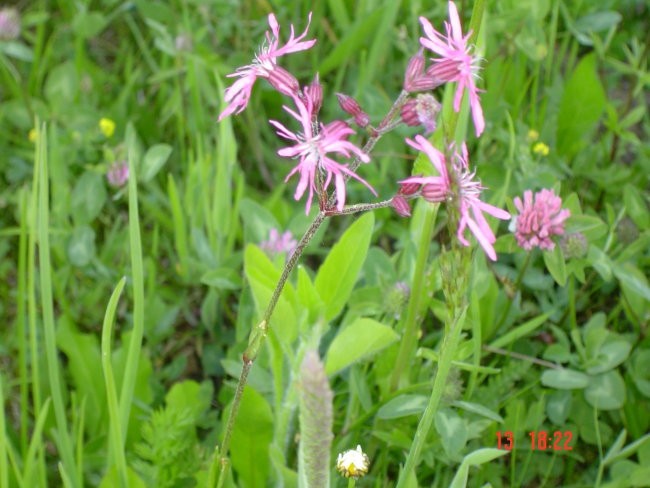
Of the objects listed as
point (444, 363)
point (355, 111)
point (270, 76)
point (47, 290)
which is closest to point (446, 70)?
point (355, 111)

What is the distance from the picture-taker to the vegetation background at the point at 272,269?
A: 163cm

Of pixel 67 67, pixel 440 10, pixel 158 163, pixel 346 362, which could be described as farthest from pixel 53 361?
pixel 440 10

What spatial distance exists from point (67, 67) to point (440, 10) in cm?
120

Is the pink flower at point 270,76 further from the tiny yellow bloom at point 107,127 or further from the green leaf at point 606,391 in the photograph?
the tiny yellow bloom at point 107,127

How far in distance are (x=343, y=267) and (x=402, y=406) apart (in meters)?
0.29

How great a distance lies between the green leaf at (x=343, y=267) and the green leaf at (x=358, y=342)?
0.10 metres

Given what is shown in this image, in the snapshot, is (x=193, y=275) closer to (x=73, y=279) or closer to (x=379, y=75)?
(x=73, y=279)

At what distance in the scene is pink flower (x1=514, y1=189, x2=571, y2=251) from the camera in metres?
1.79

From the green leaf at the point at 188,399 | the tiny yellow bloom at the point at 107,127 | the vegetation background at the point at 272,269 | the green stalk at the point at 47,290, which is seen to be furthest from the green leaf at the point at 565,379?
the tiny yellow bloom at the point at 107,127

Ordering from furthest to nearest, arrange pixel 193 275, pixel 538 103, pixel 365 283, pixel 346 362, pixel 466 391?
pixel 538 103 → pixel 193 275 → pixel 365 283 → pixel 466 391 → pixel 346 362

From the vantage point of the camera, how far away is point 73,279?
230 cm

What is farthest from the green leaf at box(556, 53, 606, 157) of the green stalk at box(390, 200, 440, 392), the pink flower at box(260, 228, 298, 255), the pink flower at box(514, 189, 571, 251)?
the green stalk at box(390, 200, 440, 392)

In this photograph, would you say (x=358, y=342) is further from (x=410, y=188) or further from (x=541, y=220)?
(x=541, y=220)

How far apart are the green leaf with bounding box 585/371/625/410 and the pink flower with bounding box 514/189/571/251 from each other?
314 mm
